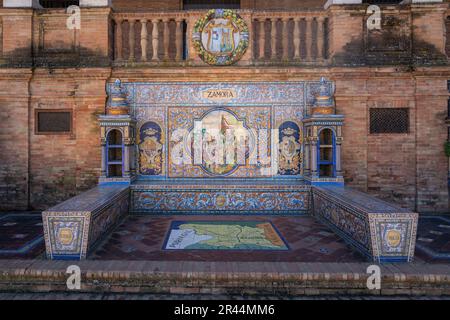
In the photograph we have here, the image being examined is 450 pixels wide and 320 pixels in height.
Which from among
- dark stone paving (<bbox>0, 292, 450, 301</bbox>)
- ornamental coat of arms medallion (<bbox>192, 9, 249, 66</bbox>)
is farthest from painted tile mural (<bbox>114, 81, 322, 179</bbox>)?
dark stone paving (<bbox>0, 292, 450, 301</bbox>)

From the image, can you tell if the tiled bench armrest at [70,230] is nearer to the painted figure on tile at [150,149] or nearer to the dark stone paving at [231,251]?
the dark stone paving at [231,251]

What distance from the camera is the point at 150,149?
24.7 ft

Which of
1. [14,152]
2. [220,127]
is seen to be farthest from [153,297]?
[14,152]

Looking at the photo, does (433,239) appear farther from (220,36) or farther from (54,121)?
(54,121)

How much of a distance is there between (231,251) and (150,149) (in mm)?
4065

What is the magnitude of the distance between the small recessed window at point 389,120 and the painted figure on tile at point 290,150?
204 cm

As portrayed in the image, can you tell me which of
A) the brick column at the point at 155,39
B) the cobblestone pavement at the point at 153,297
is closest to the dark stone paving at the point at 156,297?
the cobblestone pavement at the point at 153,297

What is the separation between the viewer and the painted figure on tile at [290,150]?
754 cm

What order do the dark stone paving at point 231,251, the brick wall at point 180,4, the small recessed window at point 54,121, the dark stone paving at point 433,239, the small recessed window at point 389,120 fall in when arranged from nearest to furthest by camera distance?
the dark stone paving at point 231,251, the dark stone paving at point 433,239, the small recessed window at point 389,120, the small recessed window at point 54,121, the brick wall at point 180,4

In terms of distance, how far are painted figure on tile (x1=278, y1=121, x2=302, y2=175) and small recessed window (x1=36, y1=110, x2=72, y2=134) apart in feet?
19.2

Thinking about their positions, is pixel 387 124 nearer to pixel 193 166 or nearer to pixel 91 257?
pixel 193 166

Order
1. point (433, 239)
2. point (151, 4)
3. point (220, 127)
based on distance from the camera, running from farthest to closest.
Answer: point (151, 4)
point (220, 127)
point (433, 239)

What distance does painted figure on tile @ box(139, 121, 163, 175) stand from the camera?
Result: 753 cm

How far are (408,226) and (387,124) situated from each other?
4.30 meters
